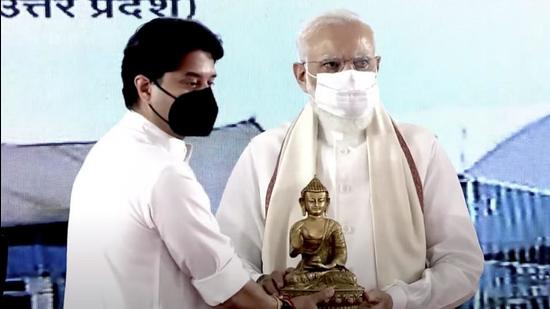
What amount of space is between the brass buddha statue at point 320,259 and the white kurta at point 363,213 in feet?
0.54

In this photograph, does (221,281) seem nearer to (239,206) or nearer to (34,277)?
(239,206)

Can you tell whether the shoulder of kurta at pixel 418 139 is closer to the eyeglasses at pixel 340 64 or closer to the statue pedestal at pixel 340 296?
the eyeglasses at pixel 340 64

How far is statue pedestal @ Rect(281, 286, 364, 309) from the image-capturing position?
2.68m

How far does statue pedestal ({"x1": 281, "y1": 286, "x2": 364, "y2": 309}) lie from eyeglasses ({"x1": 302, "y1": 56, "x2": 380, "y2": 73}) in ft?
1.94

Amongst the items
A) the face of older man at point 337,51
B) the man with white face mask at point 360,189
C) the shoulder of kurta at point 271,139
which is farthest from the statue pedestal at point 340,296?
the face of older man at point 337,51

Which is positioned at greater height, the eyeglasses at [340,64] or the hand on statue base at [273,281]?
the eyeglasses at [340,64]

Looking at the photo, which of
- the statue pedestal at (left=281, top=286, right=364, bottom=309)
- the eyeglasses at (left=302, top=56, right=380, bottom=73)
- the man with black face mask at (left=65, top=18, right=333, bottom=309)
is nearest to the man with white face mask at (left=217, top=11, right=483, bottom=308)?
the eyeglasses at (left=302, top=56, right=380, bottom=73)

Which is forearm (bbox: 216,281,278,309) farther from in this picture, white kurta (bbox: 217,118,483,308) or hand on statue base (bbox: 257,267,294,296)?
white kurta (bbox: 217,118,483,308)

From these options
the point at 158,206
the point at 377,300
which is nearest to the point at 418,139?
the point at 377,300

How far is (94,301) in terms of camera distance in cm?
271

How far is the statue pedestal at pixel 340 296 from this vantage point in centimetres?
268

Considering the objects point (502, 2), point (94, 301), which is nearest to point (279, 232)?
point (94, 301)

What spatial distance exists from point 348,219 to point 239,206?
0.31m

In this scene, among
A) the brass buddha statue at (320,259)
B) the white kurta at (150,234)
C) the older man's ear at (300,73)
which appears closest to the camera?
the white kurta at (150,234)
